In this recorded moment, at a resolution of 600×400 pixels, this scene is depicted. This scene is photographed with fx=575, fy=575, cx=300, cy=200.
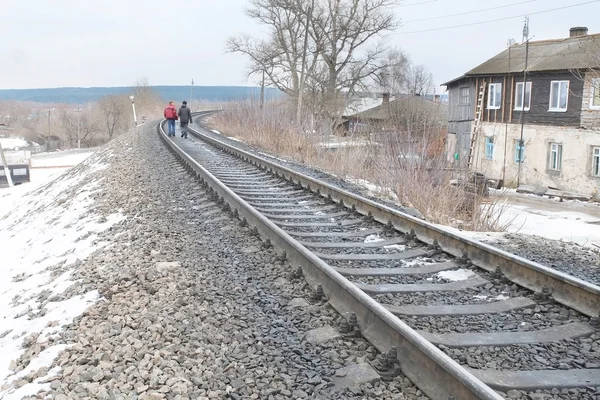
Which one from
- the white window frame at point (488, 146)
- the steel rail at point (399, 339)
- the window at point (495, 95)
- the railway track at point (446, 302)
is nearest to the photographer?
the steel rail at point (399, 339)

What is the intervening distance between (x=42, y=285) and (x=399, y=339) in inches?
174

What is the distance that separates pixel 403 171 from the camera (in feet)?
34.1

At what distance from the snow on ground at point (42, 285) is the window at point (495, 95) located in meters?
30.5

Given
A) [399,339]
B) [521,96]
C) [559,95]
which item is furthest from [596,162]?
[399,339]

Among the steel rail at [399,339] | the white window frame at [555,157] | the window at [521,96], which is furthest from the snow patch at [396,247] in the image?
the window at [521,96]

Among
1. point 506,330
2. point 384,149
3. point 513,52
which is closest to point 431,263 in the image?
point 506,330

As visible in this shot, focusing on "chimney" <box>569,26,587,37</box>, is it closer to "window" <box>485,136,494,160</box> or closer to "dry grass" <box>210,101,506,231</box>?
"window" <box>485,136,494,160</box>

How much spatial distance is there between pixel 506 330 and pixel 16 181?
4679cm

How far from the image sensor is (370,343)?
11.9ft

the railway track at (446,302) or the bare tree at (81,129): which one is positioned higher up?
the railway track at (446,302)

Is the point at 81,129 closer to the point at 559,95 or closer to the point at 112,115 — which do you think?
the point at 112,115

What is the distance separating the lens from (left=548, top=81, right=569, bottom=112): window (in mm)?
30922

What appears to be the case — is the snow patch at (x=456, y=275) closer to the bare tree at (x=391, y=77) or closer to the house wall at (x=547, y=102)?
the house wall at (x=547, y=102)

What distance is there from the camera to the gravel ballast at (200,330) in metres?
3.21
